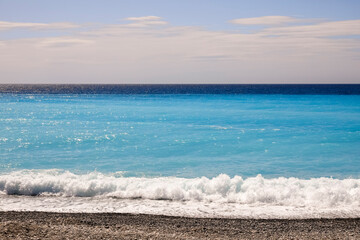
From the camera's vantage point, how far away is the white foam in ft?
37.3

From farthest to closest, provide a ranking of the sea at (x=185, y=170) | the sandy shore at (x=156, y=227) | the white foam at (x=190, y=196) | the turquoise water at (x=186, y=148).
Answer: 1. the turquoise water at (x=186, y=148)
2. the sea at (x=185, y=170)
3. the white foam at (x=190, y=196)
4. the sandy shore at (x=156, y=227)

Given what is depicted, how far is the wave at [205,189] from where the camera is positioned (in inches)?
487

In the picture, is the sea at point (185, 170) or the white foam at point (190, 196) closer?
the white foam at point (190, 196)

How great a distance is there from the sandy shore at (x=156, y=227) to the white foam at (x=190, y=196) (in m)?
0.85

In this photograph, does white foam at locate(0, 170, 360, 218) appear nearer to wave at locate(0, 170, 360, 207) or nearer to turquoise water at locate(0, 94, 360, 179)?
wave at locate(0, 170, 360, 207)

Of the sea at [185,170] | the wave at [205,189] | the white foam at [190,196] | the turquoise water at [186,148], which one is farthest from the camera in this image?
the turquoise water at [186,148]

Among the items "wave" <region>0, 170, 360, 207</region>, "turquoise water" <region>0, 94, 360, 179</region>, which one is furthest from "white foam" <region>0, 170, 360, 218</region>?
"turquoise water" <region>0, 94, 360, 179</region>

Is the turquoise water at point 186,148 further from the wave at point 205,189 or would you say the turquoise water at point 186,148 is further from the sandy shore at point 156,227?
the sandy shore at point 156,227

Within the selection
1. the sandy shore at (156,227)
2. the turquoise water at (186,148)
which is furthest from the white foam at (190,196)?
the turquoise water at (186,148)

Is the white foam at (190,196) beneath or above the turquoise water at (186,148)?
beneath

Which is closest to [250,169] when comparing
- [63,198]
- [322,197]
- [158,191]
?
[322,197]

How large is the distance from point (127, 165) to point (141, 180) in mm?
3028

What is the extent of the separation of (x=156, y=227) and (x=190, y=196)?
11.4ft

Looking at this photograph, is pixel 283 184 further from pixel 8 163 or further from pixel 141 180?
pixel 8 163
